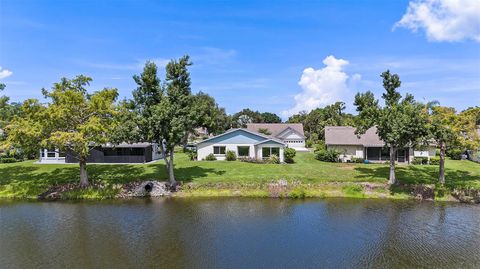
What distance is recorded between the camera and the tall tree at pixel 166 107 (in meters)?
33.2

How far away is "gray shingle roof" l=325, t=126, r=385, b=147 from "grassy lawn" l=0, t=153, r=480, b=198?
4.84 m

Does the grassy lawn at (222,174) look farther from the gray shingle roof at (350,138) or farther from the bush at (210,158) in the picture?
the gray shingle roof at (350,138)

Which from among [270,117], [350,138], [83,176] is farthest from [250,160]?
[270,117]

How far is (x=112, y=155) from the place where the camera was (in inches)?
1850

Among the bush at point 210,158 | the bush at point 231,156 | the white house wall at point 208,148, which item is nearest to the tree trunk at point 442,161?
the white house wall at point 208,148

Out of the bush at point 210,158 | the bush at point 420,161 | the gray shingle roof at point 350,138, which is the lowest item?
the bush at point 420,161

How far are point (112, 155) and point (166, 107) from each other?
1798cm

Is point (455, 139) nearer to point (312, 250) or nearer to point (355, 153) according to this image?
point (355, 153)

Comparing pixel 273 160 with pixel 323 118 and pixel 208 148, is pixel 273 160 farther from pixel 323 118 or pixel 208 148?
pixel 323 118

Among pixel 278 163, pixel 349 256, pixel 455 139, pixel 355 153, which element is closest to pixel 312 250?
pixel 349 256

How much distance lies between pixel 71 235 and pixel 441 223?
83.2 feet

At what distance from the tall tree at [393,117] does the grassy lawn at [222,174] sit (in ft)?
16.5

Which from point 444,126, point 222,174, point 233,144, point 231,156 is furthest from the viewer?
point 233,144

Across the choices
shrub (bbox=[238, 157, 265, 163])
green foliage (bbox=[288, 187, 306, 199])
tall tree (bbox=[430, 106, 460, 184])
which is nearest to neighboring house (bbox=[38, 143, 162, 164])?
shrub (bbox=[238, 157, 265, 163])
